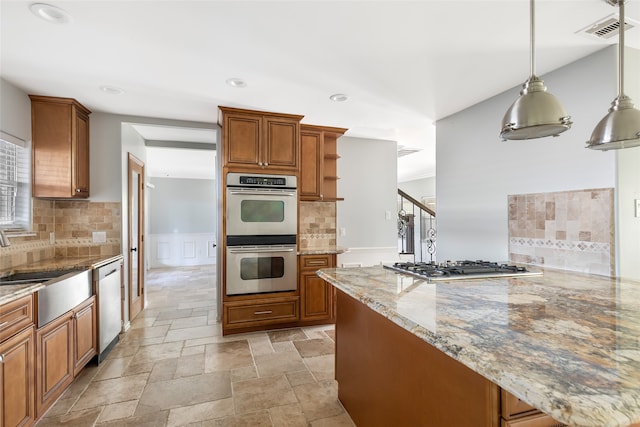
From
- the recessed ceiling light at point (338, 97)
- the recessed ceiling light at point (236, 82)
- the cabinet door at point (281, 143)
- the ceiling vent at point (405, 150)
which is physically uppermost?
the ceiling vent at point (405, 150)

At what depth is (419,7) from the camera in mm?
1739

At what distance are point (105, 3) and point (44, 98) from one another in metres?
1.87

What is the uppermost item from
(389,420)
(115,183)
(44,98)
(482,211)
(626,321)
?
(44,98)

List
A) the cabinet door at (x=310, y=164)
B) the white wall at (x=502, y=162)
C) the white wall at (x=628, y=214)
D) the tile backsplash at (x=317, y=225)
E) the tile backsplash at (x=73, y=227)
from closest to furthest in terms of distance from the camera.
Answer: the white wall at (x=628, y=214)
the white wall at (x=502, y=162)
the tile backsplash at (x=73, y=227)
the cabinet door at (x=310, y=164)
the tile backsplash at (x=317, y=225)

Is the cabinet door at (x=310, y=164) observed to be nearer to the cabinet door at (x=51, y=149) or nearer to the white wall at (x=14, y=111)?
the cabinet door at (x=51, y=149)

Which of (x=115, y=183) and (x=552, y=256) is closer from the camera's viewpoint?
(x=552, y=256)

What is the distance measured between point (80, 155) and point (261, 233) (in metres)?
1.98

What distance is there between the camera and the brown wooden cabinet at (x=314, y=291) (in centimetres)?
367

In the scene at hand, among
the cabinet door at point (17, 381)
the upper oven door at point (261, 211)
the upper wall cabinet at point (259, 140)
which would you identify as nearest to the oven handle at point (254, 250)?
the upper oven door at point (261, 211)

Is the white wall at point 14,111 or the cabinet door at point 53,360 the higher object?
the white wall at point 14,111

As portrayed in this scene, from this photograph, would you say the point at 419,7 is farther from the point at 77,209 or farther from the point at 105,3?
the point at 77,209

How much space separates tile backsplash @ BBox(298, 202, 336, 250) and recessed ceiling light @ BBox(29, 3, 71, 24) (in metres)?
2.89

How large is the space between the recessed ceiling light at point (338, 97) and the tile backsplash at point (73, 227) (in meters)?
2.59

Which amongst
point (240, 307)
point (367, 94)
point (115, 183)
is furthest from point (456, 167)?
point (115, 183)
